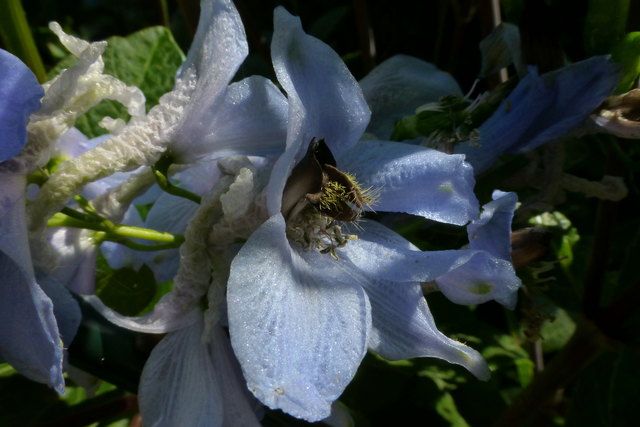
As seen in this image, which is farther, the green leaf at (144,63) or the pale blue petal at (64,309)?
the green leaf at (144,63)

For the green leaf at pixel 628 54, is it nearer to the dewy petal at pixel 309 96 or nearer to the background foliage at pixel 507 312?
the background foliage at pixel 507 312

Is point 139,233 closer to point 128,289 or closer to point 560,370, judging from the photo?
point 128,289

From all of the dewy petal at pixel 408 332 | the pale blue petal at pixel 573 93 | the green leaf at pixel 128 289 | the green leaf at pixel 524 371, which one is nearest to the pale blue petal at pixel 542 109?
the pale blue petal at pixel 573 93

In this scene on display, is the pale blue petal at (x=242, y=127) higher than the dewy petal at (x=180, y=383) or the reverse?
higher

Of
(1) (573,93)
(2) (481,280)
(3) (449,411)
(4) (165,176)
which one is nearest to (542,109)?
(1) (573,93)

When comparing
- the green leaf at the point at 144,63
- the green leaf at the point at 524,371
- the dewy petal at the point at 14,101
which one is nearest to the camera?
the dewy petal at the point at 14,101

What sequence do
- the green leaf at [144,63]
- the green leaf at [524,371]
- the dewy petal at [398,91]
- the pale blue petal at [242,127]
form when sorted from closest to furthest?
the pale blue petal at [242,127], the dewy petal at [398,91], the green leaf at [144,63], the green leaf at [524,371]

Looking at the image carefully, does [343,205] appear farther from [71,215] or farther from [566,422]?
[566,422]

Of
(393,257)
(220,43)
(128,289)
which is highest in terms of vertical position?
(220,43)
